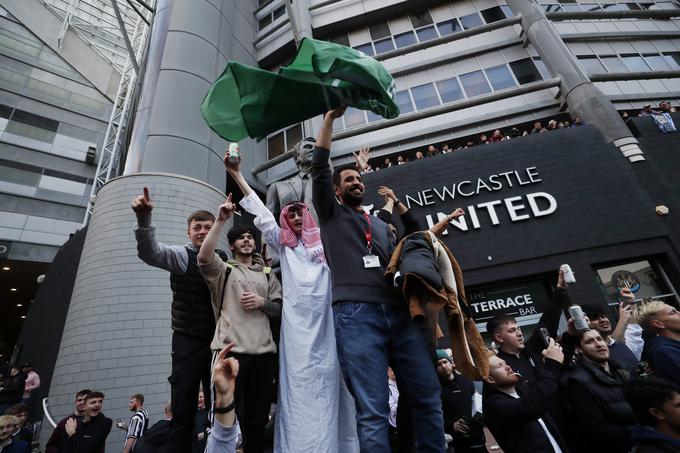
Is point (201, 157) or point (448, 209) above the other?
point (201, 157)

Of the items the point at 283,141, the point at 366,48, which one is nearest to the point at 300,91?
the point at 283,141

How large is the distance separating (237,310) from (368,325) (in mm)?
1022

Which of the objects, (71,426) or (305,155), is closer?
(305,155)

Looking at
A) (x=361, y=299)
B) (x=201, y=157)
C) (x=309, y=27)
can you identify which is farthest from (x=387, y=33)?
(x=361, y=299)

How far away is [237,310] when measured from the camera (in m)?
2.57

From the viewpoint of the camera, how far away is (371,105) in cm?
254

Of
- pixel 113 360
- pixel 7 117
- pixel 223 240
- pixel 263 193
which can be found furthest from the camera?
pixel 7 117

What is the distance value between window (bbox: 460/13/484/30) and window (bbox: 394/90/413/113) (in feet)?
14.7

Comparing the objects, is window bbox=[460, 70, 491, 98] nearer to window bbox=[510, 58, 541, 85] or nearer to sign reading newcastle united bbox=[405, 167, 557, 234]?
window bbox=[510, 58, 541, 85]

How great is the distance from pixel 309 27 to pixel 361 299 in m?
17.0

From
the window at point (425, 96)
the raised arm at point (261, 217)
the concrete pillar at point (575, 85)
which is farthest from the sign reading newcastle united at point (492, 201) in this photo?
the raised arm at point (261, 217)

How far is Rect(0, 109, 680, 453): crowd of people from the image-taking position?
208cm

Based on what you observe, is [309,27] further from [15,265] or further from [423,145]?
[15,265]

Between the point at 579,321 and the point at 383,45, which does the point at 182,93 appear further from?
the point at 579,321
